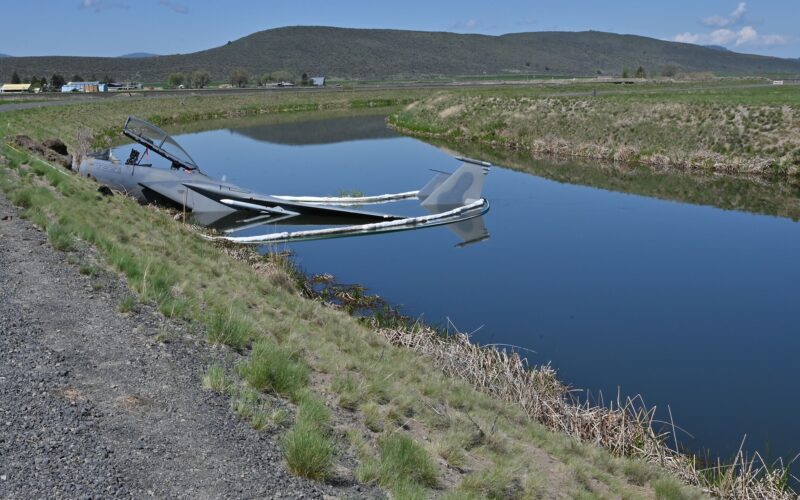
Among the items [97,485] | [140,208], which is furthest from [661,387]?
[140,208]

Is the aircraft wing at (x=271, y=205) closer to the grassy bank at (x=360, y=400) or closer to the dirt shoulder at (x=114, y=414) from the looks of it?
the grassy bank at (x=360, y=400)

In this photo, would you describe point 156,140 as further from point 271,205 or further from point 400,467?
point 400,467

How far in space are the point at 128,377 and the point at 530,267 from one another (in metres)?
13.9

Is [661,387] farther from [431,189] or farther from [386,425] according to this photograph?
[431,189]

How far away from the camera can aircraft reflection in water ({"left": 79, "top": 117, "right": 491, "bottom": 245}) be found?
22172 mm

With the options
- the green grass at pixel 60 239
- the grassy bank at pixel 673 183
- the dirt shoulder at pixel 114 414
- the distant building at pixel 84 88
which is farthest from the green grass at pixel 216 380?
the distant building at pixel 84 88

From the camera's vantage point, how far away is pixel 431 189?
27.4 metres

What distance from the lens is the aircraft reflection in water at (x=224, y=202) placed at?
22.2m

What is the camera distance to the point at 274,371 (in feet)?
25.7

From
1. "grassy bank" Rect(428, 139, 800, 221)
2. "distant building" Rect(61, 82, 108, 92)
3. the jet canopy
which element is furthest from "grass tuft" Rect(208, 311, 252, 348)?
"distant building" Rect(61, 82, 108, 92)

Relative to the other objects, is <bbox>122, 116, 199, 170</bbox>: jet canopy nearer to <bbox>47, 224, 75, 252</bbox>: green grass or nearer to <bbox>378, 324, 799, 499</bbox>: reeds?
<bbox>47, 224, 75, 252</bbox>: green grass

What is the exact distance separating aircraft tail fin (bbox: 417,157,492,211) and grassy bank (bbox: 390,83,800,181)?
19013 mm

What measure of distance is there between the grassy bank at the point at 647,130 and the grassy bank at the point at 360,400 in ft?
104

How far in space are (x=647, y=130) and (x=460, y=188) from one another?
957 inches
